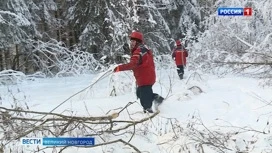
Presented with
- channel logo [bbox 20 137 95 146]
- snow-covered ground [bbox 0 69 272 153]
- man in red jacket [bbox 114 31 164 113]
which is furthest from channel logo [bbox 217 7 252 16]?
channel logo [bbox 20 137 95 146]

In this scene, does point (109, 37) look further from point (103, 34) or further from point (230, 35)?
point (230, 35)

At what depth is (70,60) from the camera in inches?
651

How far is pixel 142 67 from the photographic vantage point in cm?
776

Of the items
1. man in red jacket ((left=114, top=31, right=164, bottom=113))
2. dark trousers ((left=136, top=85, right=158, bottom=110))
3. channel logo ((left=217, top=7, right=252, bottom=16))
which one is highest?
channel logo ((left=217, top=7, right=252, bottom=16))

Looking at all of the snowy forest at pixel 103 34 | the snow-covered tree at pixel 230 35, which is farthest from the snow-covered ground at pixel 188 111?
the snow-covered tree at pixel 230 35

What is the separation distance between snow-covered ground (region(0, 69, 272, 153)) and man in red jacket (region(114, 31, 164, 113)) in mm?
303

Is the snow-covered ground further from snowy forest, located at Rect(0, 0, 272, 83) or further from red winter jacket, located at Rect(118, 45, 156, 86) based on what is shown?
snowy forest, located at Rect(0, 0, 272, 83)

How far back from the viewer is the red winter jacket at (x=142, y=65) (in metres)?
7.55

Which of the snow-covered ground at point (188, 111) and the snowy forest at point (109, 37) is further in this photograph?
the snowy forest at point (109, 37)

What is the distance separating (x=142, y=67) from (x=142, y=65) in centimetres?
4

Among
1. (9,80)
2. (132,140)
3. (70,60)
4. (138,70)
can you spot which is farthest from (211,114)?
(70,60)

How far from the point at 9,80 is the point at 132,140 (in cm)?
801

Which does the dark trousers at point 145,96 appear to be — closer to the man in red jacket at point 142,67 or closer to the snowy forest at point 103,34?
the man in red jacket at point 142,67

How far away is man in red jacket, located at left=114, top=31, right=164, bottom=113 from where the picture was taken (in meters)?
7.60
